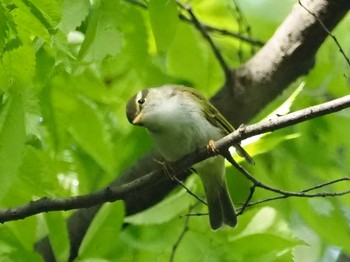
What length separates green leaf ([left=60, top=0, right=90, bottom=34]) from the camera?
→ 166cm

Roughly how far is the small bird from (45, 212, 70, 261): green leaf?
424 millimetres

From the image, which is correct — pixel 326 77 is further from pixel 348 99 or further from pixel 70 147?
pixel 348 99

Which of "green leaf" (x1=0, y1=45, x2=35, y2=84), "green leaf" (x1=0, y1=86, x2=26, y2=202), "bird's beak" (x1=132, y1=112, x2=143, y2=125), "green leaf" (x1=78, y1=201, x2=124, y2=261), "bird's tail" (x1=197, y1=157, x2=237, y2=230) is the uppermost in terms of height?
"green leaf" (x1=0, y1=45, x2=35, y2=84)

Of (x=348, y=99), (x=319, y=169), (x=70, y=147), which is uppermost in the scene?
(x=348, y=99)

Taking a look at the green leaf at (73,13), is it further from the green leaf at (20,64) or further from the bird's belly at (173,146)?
the bird's belly at (173,146)

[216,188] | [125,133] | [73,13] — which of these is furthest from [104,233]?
[125,133]

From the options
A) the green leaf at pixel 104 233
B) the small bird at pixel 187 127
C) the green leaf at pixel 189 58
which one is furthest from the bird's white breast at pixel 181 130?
the green leaf at pixel 104 233

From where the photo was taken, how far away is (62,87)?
2.51 metres

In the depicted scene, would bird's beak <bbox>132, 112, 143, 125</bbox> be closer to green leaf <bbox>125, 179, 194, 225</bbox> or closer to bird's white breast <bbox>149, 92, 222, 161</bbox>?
bird's white breast <bbox>149, 92, 222, 161</bbox>

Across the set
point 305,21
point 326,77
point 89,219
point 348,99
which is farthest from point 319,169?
point 348,99

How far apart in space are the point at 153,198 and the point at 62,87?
0.60 metres

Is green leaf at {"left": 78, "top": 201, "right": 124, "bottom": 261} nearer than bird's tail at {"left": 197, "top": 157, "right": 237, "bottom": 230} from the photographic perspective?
Yes

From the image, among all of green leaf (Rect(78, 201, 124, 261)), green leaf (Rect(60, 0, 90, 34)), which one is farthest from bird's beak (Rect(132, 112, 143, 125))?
green leaf (Rect(60, 0, 90, 34))

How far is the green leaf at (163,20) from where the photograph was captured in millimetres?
1756
